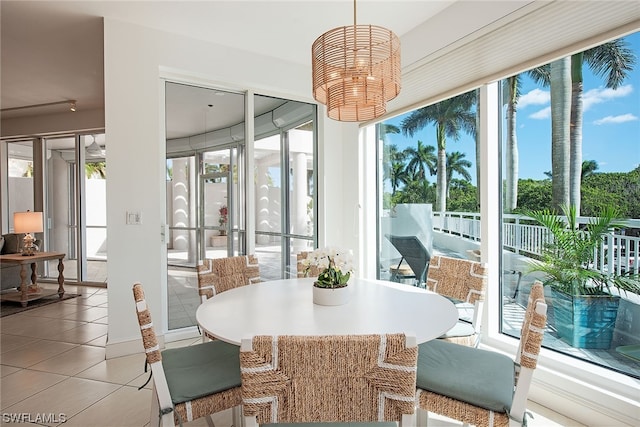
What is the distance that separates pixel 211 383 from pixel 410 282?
8.23ft

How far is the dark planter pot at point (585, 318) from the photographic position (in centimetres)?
200

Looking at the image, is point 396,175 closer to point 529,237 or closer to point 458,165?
point 458,165

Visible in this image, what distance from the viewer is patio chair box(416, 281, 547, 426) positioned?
4.06 ft

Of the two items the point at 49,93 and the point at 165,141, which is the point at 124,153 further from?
the point at 49,93

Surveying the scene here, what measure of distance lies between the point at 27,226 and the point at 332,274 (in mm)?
5271

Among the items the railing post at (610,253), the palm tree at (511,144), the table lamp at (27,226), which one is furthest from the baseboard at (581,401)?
the table lamp at (27,226)

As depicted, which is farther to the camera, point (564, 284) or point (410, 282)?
point (410, 282)

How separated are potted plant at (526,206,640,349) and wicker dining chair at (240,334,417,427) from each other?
5.93 feet

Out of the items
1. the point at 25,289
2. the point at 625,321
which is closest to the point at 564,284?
the point at 625,321

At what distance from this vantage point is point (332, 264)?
5.72 feet

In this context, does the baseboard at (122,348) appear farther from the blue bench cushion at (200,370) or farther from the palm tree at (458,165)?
the palm tree at (458,165)

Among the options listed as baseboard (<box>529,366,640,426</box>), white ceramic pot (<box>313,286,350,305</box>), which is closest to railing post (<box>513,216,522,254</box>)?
baseboard (<box>529,366,640,426</box>)

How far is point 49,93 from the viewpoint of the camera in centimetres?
486

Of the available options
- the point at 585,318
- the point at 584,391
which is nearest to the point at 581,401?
the point at 584,391
